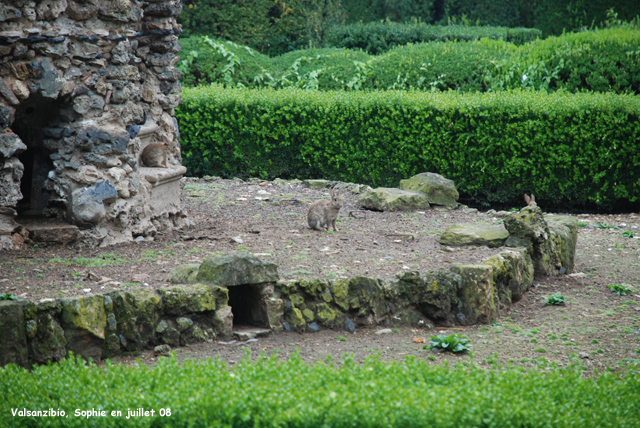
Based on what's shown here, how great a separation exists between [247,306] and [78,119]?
9.52 feet

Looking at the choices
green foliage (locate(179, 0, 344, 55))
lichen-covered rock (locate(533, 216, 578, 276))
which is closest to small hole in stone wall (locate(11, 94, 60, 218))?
lichen-covered rock (locate(533, 216, 578, 276))

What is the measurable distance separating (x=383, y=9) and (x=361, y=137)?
19.2m

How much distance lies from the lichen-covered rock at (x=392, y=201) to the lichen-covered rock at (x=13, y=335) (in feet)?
19.2

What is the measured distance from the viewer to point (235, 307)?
217 inches

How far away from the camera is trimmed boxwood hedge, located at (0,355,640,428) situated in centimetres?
325

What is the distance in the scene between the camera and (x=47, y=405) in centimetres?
339

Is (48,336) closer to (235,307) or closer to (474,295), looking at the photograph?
(235,307)

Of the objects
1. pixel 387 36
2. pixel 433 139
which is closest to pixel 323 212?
pixel 433 139

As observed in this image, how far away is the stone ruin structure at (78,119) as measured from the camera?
19.4ft

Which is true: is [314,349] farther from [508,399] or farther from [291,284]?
[508,399]

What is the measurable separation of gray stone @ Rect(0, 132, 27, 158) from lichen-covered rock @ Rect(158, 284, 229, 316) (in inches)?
91.7

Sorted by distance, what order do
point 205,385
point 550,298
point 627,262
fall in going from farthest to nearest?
point 627,262
point 550,298
point 205,385

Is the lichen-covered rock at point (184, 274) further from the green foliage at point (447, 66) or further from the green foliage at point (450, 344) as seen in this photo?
the green foliage at point (447, 66)

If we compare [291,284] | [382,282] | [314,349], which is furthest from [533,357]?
[291,284]
